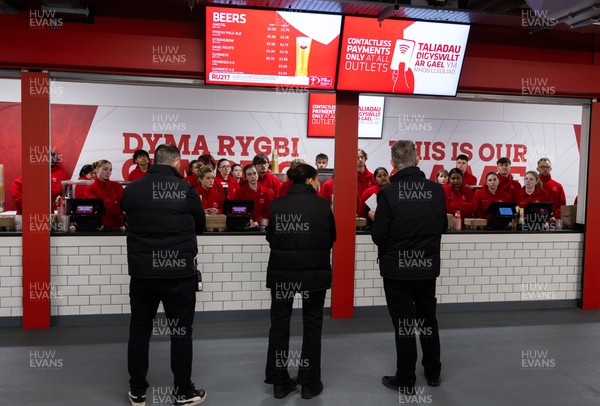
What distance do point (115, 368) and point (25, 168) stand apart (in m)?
2.23

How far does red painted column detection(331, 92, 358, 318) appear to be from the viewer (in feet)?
18.7

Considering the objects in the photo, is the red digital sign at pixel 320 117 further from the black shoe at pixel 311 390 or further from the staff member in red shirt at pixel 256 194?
the black shoe at pixel 311 390

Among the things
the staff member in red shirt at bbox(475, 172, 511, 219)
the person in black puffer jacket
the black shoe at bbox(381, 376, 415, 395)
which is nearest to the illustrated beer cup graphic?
the person in black puffer jacket

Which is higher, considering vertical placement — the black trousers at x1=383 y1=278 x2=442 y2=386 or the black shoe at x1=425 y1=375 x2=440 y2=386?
the black trousers at x1=383 y1=278 x2=442 y2=386

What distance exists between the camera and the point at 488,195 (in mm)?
6836

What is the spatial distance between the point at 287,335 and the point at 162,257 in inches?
41.2

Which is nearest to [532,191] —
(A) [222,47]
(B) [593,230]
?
(B) [593,230]

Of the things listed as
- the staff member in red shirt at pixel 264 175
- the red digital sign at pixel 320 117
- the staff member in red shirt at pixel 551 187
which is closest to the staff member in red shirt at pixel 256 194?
the staff member in red shirt at pixel 264 175

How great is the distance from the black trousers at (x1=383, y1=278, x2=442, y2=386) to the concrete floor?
0.22m

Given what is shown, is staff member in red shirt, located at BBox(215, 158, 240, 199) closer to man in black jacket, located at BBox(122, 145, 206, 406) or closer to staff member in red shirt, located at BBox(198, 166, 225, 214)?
staff member in red shirt, located at BBox(198, 166, 225, 214)

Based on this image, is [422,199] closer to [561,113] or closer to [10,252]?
[10,252]

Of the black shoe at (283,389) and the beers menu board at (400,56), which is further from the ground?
the beers menu board at (400,56)

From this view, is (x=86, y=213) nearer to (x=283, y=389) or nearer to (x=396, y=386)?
(x=283, y=389)

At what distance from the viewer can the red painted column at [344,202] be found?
5.71 metres
